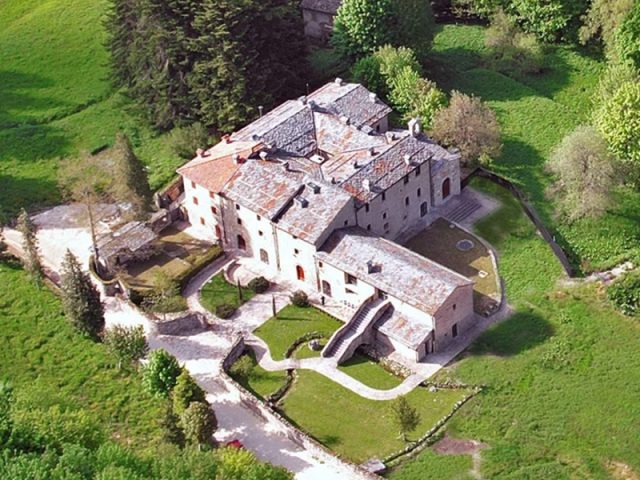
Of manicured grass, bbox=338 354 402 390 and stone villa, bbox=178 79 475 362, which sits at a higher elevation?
stone villa, bbox=178 79 475 362

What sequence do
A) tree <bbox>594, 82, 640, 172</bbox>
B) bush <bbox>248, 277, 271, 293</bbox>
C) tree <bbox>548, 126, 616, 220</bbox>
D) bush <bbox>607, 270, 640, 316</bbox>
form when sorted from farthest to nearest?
tree <bbox>594, 82, 640, 172</bbox> → tree <bbox>548, 126, 616, 220</bbox> → bush <bbox>248, 277, 271, 293</bbox> → bush <bbox>607, 270, 640, 316</bbox>

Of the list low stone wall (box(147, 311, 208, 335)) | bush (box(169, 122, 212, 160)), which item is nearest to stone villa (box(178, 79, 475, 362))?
bush (box(169, 122, 212, 160))

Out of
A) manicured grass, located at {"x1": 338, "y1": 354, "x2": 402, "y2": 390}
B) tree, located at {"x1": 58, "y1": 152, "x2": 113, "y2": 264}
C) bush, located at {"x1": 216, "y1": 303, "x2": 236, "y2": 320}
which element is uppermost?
tree, located at {"x1": 58, "y1": 152, "x2": 113, "y2": 264}

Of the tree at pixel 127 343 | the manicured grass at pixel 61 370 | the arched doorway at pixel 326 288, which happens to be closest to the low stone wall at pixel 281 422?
the manicured grass at pixel 61 370

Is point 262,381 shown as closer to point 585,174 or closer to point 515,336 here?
point 515,336

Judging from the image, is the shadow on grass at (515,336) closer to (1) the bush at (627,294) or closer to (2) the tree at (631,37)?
(1) the bush at (627,294)

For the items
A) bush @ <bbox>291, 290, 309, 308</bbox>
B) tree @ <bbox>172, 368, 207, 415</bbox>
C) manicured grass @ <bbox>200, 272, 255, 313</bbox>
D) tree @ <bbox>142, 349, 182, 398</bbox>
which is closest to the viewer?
tree @ <bbox>172, 368, 207, 415</bbox>

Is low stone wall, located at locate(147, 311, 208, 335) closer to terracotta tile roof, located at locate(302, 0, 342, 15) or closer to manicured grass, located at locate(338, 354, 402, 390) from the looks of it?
manicured grass, located at locate(338, 354, 402, 390)

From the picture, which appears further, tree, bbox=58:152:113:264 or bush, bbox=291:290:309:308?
tree, bbox=58:152:113:264
